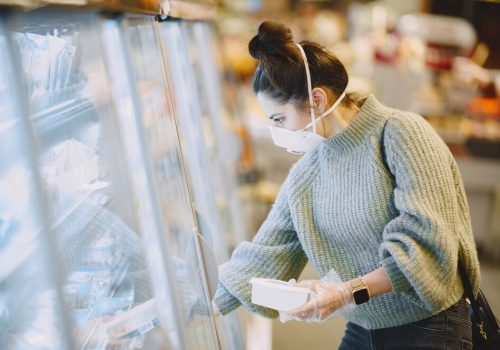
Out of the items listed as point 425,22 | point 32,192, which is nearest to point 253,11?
point 425,22

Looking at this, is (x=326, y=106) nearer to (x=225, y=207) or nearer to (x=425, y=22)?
(x=225, y=207)

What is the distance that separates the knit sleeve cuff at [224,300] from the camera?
82.5 inches

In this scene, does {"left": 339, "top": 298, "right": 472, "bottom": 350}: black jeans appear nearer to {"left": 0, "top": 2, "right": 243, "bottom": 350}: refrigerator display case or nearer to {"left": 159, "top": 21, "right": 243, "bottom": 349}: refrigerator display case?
{"left": 0, "top": 2, "right": 243, "bottom": 350}: refrigerator display case

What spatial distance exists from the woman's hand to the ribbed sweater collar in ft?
1.29

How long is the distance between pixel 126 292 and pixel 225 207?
2.20m

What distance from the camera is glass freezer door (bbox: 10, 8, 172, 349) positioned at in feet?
4.91

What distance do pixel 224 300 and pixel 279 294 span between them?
0.36 metres

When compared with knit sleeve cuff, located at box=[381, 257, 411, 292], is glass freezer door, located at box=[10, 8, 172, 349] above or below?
above

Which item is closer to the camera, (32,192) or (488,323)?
(32,192)

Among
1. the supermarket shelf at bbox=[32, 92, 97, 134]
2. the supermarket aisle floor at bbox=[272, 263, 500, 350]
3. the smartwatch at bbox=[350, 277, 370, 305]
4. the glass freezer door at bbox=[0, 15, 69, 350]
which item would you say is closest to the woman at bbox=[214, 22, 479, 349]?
the smartwatch at bbox=[350, 277, 370, 305]

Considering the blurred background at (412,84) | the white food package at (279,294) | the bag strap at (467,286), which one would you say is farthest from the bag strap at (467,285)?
the blurred background at (412,84)

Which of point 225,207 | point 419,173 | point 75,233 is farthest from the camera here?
point 225,207

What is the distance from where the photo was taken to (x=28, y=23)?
136 cm

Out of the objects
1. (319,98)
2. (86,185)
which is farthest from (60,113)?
(319,98)
